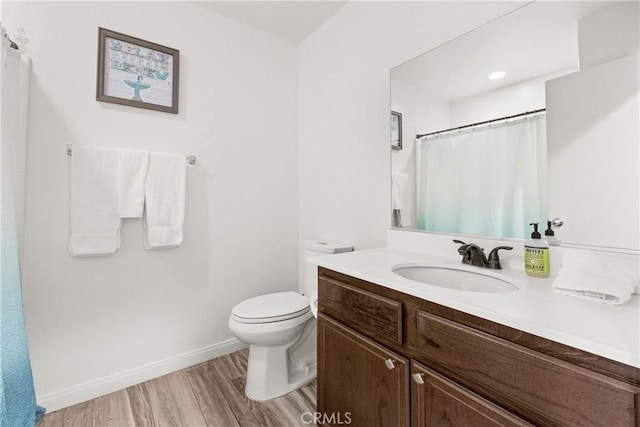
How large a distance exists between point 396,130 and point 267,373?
1502 millimetres

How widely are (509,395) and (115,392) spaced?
1.96m

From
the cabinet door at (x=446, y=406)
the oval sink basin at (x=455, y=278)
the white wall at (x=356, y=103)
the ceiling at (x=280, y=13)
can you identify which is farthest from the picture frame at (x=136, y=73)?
the cabinet door at (x=446, y=406)

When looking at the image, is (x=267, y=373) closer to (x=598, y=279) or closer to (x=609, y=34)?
(x=598, y=279)

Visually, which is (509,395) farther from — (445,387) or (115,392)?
(115,392)

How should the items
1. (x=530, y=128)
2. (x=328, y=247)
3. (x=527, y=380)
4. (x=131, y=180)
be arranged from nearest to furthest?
(x=527, y=380) → (x=530, y=128) → (x=131, y=180) → (x=328, y=247)

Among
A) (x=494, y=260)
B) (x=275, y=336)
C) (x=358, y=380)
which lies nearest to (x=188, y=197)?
(x=275, y=336)

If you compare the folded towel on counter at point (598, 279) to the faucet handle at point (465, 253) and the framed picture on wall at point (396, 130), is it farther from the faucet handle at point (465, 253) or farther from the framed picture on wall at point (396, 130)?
the framed picture on wall at point (396, 130)

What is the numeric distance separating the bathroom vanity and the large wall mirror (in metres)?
0.35

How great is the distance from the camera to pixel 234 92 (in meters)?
2.06

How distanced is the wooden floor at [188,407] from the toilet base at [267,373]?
4 cm

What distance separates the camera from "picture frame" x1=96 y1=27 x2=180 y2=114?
1613 mm

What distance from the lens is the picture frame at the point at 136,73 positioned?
1.61 m

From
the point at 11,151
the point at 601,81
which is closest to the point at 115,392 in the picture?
the point at 11,151

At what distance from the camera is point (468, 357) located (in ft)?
2.41
